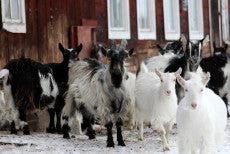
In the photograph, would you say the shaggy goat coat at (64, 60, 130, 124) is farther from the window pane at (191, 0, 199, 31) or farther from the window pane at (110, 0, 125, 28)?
the window pane at (191, 0, 199, 31)

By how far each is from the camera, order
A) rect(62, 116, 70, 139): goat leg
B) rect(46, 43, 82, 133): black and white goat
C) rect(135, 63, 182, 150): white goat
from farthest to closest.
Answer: rect(46, 43, 82, 133): black and white goat
rect(62, 116, 70, 139): goat leg
rect(135, 63, 182, 150): white goat

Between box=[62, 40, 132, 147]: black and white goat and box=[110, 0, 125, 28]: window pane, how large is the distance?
4.37 m

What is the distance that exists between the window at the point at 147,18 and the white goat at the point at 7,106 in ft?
21.1

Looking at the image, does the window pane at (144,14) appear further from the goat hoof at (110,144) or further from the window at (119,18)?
the goat hoof at (110,144)

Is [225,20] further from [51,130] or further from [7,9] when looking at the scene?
[51,130]

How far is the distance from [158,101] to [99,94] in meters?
1.01

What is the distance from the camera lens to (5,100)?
11648 mm

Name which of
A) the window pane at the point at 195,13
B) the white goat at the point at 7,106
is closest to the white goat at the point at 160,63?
the white goat at the point at 7,106

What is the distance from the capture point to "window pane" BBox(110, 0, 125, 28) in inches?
640

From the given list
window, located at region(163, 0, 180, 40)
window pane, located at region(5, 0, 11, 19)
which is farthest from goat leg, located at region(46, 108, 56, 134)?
window, located at region(163, 0, 180, 40)

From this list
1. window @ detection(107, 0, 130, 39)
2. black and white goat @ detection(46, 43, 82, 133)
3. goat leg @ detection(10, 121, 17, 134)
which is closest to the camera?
goat leg @ detection(10, 121, 17, 134)

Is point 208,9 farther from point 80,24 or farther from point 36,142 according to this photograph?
point 36,142

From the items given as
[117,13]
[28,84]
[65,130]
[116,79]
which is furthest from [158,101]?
[117,13]

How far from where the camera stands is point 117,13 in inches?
650
